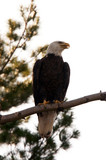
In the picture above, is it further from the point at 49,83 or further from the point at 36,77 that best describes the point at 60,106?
the point at 36,77

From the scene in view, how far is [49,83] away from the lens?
536 cm

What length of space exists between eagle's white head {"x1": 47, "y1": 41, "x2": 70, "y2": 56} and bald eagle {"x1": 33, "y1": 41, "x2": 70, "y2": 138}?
0.33m

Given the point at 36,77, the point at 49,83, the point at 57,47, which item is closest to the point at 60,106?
the point at 49,83

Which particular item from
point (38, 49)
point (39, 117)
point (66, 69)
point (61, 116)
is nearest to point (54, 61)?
point (66, 69)

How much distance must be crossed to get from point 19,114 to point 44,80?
1.63 meters

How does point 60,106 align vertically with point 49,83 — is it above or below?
below

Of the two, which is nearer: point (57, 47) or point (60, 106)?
point (60, 106)

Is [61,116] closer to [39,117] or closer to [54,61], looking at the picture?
[39,117]

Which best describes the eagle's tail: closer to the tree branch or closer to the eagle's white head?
the eagle's white head

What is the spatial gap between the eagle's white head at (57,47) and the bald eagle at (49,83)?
334mm

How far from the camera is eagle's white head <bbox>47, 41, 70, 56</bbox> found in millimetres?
5918

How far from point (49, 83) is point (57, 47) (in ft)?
2.90

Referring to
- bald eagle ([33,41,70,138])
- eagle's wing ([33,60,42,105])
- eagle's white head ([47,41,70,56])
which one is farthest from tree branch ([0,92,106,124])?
eagle's white head ([47,41,70,56])

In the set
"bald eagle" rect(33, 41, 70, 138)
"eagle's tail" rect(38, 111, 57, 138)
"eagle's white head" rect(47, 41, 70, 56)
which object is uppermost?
"eagle's white head" rect(47, 41, 70, 56)
